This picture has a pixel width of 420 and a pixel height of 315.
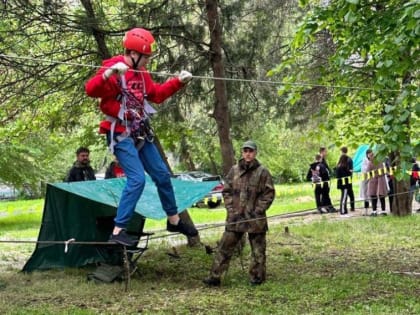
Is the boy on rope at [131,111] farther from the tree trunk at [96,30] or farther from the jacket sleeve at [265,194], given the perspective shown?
the tree trunk at [96,30]

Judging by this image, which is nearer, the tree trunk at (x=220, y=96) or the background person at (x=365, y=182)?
the tree trunk at (x=220, y=96)

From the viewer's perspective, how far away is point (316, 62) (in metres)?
11.7

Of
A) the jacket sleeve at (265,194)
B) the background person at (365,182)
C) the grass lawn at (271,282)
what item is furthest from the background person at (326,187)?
the jacket sleeve at (265,194)

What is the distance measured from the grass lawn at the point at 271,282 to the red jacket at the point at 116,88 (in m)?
2.12

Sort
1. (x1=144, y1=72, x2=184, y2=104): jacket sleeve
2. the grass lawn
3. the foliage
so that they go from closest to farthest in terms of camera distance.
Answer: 1. (x1=144, y1=72, x2=184, y2=104): jacket sleeve
2. the foliage
3. the grass lawn

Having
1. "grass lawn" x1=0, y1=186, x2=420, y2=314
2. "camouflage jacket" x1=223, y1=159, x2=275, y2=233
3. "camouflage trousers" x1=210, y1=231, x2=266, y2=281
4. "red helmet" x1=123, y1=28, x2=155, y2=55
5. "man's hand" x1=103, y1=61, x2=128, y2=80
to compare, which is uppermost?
"red helmet" x1=123, y1=28, x2=155, y2=55

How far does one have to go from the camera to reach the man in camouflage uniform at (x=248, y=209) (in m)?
6.73

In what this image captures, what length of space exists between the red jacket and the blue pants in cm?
19

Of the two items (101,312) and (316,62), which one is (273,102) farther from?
(101,312)

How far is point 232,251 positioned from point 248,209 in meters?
0.53

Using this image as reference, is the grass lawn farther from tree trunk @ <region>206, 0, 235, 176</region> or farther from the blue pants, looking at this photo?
tree trunk @ <region>206, 0, 235, 176</region>

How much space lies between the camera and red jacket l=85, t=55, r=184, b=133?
14.5ft

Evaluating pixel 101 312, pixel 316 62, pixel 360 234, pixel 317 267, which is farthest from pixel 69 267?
pixel 316 62

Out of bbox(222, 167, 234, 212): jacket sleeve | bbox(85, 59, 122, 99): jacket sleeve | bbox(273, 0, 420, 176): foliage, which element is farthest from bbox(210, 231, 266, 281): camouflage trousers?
bbox(85, 59, 122, 99): jacket sleeve
